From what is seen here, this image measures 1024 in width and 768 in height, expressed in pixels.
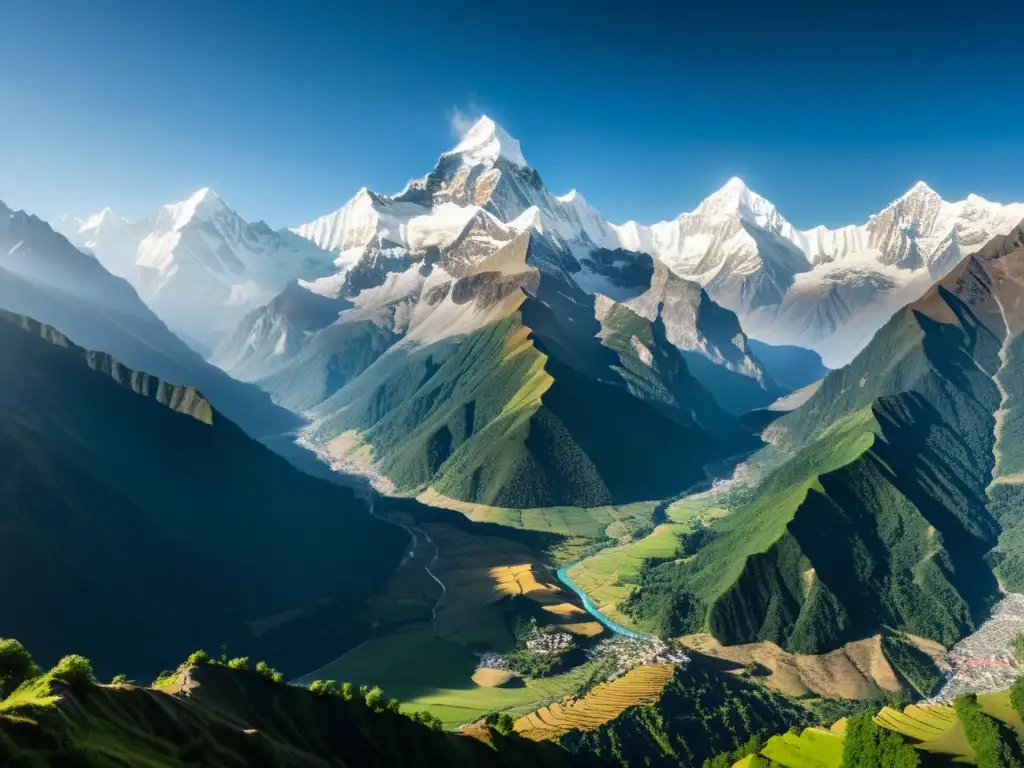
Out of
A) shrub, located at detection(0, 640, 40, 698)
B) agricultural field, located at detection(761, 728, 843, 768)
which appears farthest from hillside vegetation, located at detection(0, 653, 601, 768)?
agricultural field, located at detection(761, 728, 843, 768)

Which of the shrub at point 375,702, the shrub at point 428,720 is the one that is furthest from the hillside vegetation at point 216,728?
the shrub at point 428,720

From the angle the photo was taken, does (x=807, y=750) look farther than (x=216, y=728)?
Yes

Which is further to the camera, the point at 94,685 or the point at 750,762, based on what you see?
the point at 750,762

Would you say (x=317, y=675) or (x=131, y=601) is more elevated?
(x=131, y=601)

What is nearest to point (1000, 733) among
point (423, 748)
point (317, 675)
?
point (423, 748)

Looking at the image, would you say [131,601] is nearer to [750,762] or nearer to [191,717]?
[191,717]

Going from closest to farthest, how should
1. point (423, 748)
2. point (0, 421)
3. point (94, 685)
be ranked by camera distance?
1. point (94, 685)
2. point (423, 748)
3. point (0, 421)

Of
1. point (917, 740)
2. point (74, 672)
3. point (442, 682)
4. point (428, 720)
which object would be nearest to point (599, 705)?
point (442, 682)

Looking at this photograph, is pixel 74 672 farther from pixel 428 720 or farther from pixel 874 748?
pixel 874 748
